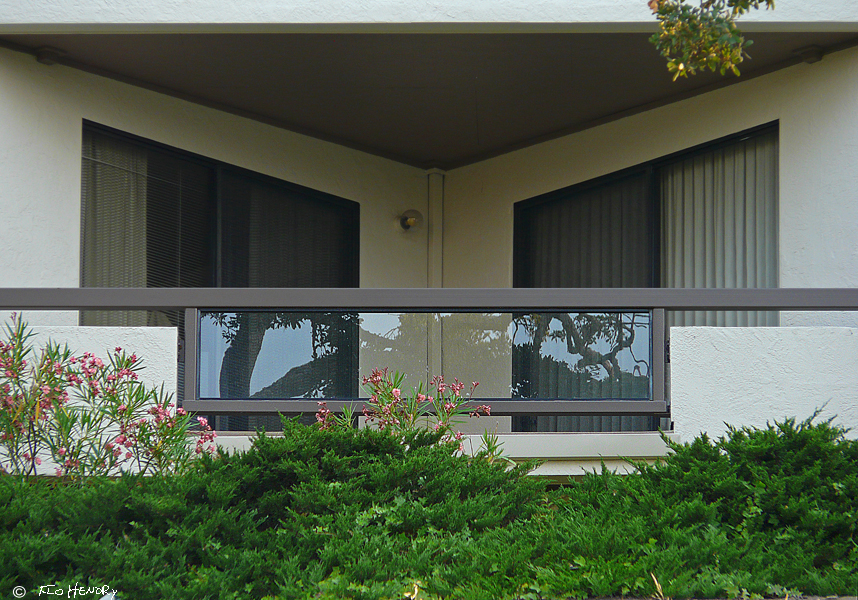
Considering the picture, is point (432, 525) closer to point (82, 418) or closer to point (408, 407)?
point (408, 407)

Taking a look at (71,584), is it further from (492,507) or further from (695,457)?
(695,457)

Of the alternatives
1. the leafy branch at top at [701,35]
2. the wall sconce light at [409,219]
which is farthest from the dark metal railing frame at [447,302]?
the wall sconce light at [409,219]

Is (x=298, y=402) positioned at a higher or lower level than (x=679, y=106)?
lower

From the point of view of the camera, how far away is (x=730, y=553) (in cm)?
381

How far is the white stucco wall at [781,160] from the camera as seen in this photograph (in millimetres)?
5820

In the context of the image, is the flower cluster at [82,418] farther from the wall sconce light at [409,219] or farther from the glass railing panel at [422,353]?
the wall sconce light at [409,219]

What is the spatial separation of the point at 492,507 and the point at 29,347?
2842mm

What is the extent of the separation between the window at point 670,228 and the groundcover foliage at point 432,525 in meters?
1.09

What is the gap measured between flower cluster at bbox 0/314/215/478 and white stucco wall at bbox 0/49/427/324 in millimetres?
1289

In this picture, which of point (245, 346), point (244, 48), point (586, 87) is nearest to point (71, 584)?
point (245, 346)

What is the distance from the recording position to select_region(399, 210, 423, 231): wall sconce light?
875 cm

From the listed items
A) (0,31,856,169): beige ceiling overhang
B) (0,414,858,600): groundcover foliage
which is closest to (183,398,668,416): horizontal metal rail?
(0,414,858,600): groundcover foliage

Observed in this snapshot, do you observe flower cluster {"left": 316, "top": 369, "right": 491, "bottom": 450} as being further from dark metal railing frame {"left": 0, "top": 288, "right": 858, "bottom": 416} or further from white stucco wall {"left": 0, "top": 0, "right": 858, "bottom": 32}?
white stucco wall {"left": 0, "top": 0, "right": 858, "bottom": 32}

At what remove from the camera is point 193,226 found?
7254mm
